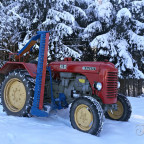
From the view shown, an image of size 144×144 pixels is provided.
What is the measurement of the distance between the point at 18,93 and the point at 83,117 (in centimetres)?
172

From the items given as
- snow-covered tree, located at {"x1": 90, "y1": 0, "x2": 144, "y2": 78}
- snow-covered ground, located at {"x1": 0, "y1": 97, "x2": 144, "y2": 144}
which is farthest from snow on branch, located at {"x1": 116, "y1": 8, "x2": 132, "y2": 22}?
snow-covered ground, located at {"x1": 0, "y1": 97, "x2": 144, "y2": 144}

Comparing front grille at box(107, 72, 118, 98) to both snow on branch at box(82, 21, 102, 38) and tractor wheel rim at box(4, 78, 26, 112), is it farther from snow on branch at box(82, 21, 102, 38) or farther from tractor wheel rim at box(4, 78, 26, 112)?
snow on branch at box(82, 21, 102, 38)

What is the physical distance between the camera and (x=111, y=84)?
3.61m

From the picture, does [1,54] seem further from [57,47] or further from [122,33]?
[122,33]

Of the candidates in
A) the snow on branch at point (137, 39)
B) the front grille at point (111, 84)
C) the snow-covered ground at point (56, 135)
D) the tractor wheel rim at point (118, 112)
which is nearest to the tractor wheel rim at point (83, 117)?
the snow-covered ground at point (56, 135)

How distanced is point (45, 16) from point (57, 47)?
1826 mm

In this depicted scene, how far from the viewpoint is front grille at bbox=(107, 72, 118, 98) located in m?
3.54

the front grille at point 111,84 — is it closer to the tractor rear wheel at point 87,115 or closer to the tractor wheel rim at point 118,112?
the tractor rear wheel at point 87,115

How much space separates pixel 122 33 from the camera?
373 inches

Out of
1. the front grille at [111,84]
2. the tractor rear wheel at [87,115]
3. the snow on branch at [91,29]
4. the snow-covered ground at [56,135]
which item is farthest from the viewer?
the snow on branch at [91,29]

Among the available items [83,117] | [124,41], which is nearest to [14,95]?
[83,117]

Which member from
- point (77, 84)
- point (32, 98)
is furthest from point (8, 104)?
point (77, 84)

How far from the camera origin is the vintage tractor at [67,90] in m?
3.27

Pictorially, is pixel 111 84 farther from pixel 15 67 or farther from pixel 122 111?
pixel 15 67
